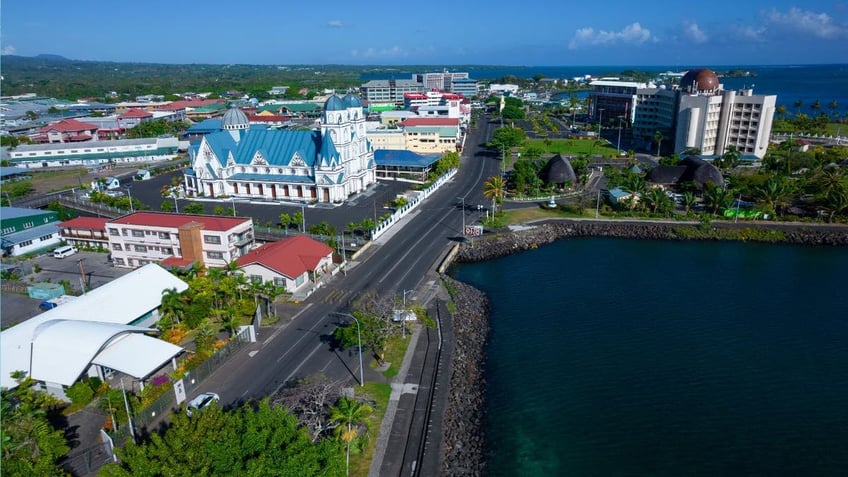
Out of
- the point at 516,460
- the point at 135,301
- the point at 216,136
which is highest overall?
the point at 216,136

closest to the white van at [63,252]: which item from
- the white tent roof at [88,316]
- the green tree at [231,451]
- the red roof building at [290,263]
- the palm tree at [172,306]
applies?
the white tent roof at [88,316]

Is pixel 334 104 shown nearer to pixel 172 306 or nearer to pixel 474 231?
pixel 474 231

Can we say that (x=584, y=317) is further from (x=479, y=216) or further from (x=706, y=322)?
(x=479, y=216)

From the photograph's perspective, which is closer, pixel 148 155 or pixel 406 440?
pixel 406 440

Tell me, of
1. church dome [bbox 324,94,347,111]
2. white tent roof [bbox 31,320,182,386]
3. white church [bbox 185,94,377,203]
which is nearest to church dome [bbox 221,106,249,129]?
white church [bbox 185,94,377,203]

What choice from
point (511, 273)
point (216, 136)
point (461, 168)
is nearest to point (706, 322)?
point (511, 273)

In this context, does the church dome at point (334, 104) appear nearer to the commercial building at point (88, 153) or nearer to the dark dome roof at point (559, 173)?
the dark dome roof at point (559, 173)
